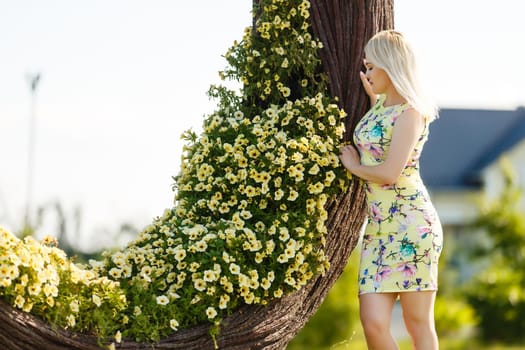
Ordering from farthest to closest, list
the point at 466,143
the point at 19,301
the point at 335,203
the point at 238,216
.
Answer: the point at 466,143 < the point at 335,203 < the point at 238,216 < the point at 19,301

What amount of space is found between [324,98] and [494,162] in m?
22.4

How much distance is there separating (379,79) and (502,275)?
10.5m

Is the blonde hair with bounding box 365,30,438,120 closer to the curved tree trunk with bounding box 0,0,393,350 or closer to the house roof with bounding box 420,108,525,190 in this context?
the curved tree trunk with bounding box 0,0,393,350

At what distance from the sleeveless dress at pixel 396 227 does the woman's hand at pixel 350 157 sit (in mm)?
63

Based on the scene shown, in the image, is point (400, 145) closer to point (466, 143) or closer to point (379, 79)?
point (379, 79)

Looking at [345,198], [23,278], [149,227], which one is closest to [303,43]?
[345,198]

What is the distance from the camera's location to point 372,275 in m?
4.78

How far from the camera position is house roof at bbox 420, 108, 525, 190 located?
27234 millimetres

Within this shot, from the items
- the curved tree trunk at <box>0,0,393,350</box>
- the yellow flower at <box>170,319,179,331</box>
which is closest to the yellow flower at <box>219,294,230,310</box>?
the curved tree trunk at <box>0,0,393,350</box>

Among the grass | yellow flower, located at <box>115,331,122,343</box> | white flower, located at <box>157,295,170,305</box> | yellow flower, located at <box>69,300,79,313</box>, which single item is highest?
yellow flower, located at <box>69,300,79,313</box>

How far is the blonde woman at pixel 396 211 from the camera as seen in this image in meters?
4.68

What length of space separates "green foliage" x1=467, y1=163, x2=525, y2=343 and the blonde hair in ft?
33.1

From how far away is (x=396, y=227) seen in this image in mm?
4766

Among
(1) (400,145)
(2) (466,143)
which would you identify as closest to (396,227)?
(1) (400,145)
